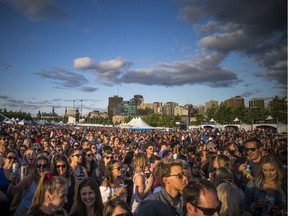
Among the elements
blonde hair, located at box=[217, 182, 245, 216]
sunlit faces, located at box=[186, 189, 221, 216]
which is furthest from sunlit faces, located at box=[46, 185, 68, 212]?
blonde hair, located at box=[217, 182, 245, 216]

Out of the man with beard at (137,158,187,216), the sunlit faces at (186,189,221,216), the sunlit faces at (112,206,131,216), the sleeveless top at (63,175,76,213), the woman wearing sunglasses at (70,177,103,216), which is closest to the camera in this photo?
the sunlit faces at (186,189,221,216)

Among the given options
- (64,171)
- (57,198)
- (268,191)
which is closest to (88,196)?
(57,198)

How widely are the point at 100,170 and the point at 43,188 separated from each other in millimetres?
3007

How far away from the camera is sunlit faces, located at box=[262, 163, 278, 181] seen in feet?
12.3

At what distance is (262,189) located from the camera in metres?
3.65

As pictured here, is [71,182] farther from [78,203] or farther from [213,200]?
[213,200]

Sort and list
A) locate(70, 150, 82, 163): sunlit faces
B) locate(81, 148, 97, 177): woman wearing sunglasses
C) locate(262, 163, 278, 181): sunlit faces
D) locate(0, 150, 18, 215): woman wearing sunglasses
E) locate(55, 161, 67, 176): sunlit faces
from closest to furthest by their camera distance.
Answer: locate(262, 163, 278, 181): sunlit faces
locate(0, 150, 18, 215): woman wearing sunglasses
locate(55, 161, 67, 176): sunlit faces
locate(70, 150, 82, 163): sunlit faces
locate(81, 148, 97, 177): woman wearing sunglasses

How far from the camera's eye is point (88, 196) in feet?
10.7

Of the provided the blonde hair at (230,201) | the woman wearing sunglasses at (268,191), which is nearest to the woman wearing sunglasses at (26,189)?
the blonde hair at (230,201)

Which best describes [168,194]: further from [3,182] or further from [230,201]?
[3,182]

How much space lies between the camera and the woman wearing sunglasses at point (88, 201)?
3.23 m

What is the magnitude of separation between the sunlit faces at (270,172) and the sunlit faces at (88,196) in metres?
2.87

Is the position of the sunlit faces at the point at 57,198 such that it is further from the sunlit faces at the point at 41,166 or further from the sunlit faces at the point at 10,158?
the sunlit faces at the point at 10,158

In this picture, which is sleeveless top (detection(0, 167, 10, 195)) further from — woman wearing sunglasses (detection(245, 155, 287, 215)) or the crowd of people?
woman wearing sunglasses (detection(245, 155, 287, 215))
